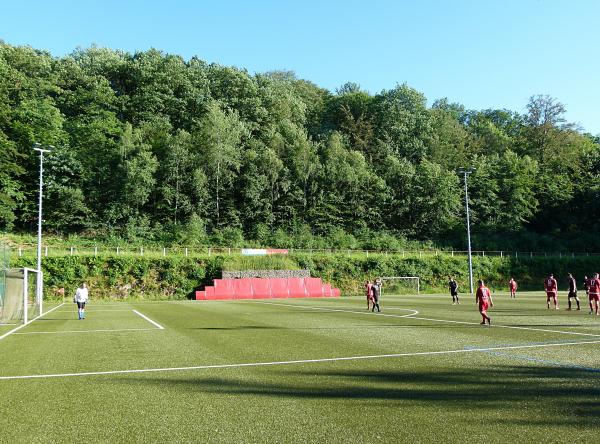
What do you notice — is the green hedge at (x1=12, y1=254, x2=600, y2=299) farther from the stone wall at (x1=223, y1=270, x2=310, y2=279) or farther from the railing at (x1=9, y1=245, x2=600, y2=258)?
the stone wall at (x1=223, y1=270, x2=310, y2=279)

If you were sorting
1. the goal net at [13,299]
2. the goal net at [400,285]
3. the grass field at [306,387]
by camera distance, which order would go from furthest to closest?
the goal net at [400,285] < the goal net at [13,299] < the grass field at [306,387]

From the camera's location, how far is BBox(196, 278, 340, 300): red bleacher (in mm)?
44688

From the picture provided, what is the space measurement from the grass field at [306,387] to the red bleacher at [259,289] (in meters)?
29.9

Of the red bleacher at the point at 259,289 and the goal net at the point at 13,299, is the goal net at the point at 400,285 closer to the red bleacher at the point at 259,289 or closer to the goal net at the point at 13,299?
the red bleacher at the point at 259,289

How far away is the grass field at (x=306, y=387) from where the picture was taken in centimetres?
573

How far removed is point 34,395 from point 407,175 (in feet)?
239

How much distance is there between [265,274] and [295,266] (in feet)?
16.0

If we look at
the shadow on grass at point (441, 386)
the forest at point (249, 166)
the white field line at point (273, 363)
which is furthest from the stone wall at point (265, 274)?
the shadow on grass at point (441, 386)

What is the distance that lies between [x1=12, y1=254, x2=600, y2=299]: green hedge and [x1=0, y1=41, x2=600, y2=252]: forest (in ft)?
26.1

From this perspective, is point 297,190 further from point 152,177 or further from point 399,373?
point 399,373

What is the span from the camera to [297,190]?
7238cm

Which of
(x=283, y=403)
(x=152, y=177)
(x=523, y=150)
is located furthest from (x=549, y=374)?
(x=523, y=150)

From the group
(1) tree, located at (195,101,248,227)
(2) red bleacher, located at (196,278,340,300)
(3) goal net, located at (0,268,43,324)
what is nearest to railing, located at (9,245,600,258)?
(2) red bleacher, located at (196,278,340,300)

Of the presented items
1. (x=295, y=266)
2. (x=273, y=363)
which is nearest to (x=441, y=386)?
(x=273, y=363)
